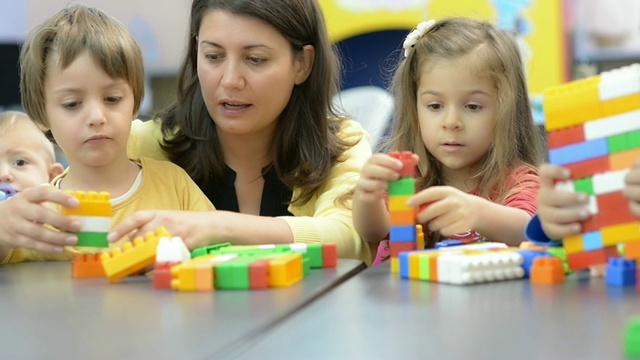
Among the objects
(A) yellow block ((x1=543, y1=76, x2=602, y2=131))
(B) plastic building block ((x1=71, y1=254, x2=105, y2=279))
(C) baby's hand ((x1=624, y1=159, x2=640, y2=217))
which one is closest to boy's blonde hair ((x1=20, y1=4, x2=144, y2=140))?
(B) plastic building block ((x1=71, y1=254, x2=105, y2=279))

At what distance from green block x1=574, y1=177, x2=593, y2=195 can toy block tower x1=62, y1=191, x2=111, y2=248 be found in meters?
0.67

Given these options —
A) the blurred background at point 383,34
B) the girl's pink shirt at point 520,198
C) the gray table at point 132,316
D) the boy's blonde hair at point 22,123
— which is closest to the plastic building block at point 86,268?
the gray table at point 132,316

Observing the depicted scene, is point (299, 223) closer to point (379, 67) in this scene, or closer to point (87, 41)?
point (87, 41)

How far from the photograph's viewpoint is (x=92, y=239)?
1310 millimetres

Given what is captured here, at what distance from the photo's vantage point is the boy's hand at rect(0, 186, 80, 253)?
51.2 inches

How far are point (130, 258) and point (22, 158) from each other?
3.84 feet

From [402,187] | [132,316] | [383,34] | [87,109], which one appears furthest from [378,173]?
[383,34]

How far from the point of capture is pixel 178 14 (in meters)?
3.92

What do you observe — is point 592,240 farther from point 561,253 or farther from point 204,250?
point 204,250

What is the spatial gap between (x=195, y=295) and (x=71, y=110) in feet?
2.32

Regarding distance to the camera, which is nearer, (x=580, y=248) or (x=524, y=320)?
(x=524, y=320)

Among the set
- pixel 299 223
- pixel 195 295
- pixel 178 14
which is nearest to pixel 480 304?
pixel 195 295

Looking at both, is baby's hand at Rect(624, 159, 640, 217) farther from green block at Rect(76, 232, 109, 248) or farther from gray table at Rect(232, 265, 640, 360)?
green block at Rect(76, 232, 109, 248)

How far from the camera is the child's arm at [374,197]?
4.18ft
